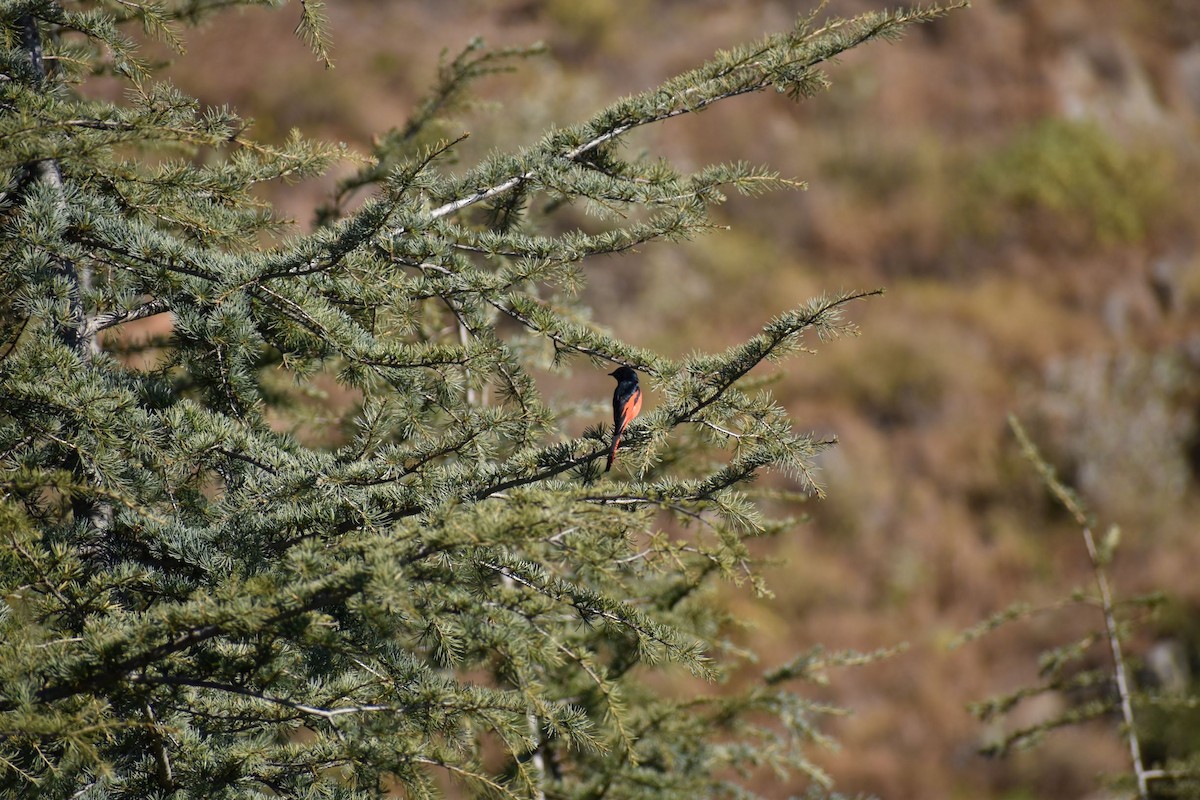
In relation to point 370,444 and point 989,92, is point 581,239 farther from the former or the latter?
point 989,92

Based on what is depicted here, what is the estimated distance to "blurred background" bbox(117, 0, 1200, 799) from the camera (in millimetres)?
10766

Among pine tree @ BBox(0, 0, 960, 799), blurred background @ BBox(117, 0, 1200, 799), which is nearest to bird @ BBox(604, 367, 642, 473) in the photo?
pine tree @ BBox(0, 0, 960, 799)

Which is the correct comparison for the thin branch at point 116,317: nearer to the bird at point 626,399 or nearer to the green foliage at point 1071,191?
the bird at point 626,399

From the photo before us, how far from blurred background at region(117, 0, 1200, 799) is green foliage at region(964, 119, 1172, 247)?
49 millimetres

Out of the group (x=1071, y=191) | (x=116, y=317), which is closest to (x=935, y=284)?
(x=1071, y=191)

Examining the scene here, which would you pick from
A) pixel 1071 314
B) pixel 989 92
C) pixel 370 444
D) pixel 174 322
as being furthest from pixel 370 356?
pixel 989 92

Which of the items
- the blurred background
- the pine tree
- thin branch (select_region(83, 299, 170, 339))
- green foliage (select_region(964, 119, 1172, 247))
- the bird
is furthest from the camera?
green foliage (select_region(964, 119, 1172, 247))

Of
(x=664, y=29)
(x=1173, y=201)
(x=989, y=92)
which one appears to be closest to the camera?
(x=1173, y=201)

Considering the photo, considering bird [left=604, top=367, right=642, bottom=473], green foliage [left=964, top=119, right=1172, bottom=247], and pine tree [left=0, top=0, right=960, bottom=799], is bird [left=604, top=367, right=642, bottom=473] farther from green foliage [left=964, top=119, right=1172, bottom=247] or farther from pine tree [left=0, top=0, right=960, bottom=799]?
green foliage [left=964, top=119, right=1172, bottom=247]

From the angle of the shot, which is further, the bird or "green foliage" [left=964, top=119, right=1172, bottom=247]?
"green foliage" [left=964, top=119, right=1172, bottom=247]

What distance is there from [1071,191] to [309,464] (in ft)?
52.1

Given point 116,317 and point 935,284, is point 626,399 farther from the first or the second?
point 935,284

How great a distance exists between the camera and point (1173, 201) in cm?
1521

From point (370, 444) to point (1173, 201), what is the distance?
16.3 m
